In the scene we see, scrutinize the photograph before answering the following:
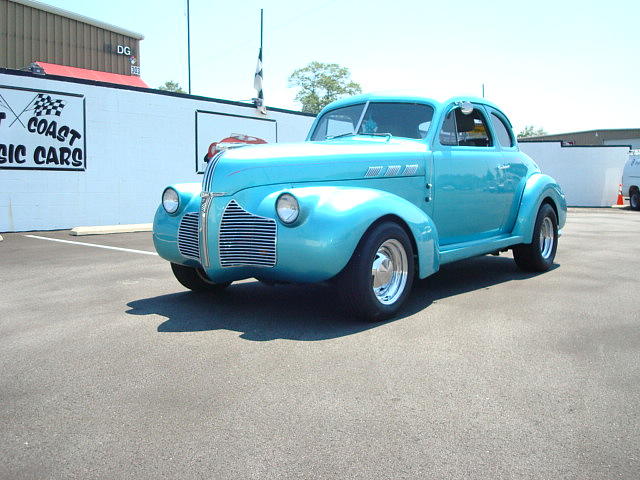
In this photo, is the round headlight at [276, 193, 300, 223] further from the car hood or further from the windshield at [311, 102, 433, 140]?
the windshield at [311, 102, 433, 140]

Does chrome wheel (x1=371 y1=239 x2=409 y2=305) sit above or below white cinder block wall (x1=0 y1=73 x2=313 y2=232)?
below

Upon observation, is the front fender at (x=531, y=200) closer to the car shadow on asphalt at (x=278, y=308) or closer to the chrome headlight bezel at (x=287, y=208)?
the car shadow on asphalt at (x=278, y=308)

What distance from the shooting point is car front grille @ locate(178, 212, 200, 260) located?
4652mm

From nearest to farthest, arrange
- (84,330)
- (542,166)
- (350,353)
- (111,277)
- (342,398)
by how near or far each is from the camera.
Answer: (342,398)
(350,353)
(84,330)
(111,277)
(542,166)

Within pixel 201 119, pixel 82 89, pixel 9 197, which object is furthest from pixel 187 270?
pixel 201 119

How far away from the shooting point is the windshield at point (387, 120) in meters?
5.67

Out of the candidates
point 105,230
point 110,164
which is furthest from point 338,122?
point 110,164

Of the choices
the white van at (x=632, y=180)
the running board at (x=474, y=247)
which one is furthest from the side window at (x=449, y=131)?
the white van at (x=632, y=180)

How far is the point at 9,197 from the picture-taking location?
11.7 meters

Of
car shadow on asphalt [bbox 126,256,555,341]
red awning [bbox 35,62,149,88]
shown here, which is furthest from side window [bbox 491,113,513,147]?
red awning [bbox 35,62,149,88]

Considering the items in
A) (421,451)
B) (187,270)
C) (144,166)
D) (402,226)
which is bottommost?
(421,451)

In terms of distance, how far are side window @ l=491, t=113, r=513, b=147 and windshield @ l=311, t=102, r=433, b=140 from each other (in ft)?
4.04

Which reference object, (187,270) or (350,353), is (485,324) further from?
(187,270)

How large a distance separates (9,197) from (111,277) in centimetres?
646
